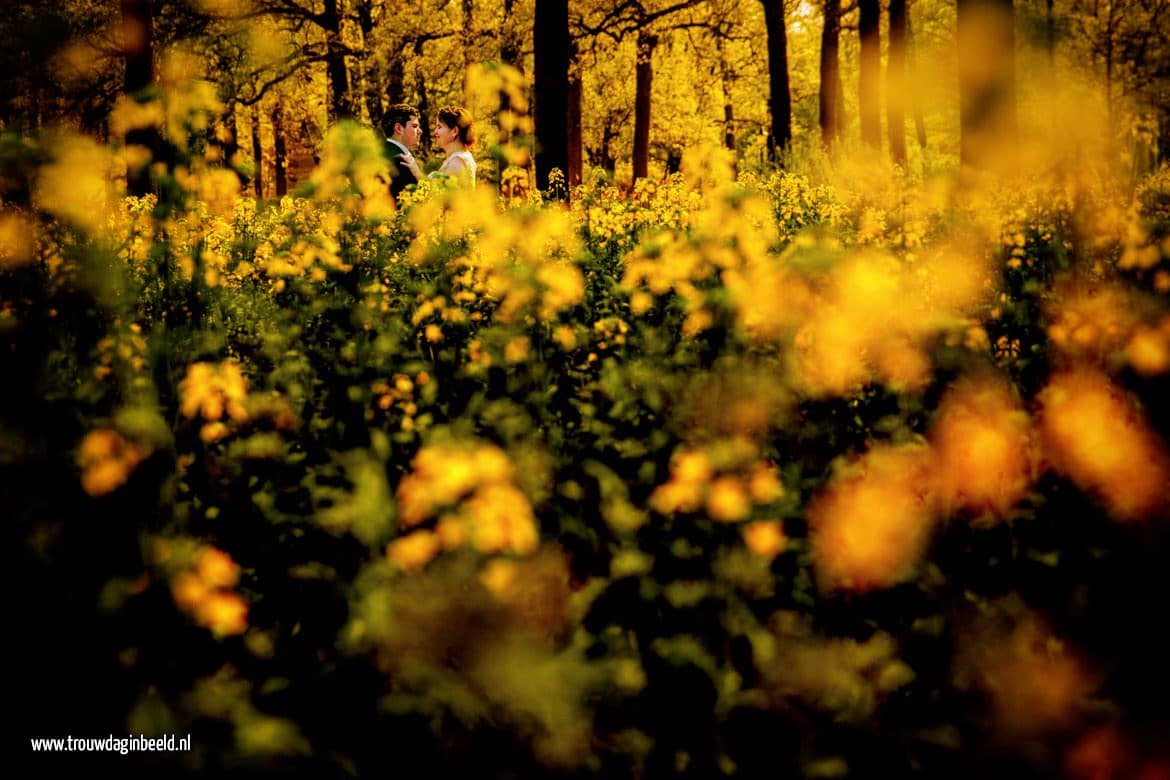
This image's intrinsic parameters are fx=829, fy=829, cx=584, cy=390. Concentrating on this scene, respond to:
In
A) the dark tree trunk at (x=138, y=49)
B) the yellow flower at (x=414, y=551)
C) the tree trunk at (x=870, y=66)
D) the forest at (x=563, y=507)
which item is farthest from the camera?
the tree trunk at (x=870, y=66)

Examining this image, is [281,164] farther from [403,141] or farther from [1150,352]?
[1150,352]

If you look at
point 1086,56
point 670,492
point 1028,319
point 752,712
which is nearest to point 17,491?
point 670,492

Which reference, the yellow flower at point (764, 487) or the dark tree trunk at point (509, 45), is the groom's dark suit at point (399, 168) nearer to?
the yellow flower at point (764, 487)

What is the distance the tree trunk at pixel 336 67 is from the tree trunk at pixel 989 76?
12.1 m

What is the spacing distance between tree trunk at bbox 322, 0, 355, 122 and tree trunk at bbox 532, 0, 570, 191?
8.13m

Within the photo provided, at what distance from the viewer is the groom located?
6.70 meters

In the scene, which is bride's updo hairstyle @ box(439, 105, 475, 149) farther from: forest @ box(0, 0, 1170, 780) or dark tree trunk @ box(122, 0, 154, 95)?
dark tree trunk @ box(122, 0, 154, 95)

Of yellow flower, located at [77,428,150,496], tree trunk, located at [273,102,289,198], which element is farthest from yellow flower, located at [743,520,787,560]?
tree trunk, located at [273,102,289,198]

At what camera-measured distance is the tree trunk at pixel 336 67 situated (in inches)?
643

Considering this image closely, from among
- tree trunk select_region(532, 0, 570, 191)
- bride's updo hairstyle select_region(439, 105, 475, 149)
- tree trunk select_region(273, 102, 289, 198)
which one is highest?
tree trunk select_region(273, 102, 289, 198)

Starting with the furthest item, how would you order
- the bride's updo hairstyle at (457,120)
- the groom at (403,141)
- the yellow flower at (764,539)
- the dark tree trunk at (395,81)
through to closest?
the dark tree trunk at (395,81) → the bride's updo hairstyle at (457,120) → the groom at (403,141) → the yellow flower at (764,539)

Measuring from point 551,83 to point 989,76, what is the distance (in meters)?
4.45

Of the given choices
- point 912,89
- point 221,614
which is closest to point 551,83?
point 912,89

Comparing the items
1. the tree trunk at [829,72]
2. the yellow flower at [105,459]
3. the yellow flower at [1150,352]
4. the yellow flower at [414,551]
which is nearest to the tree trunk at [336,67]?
the tree trunk at [829,72]
